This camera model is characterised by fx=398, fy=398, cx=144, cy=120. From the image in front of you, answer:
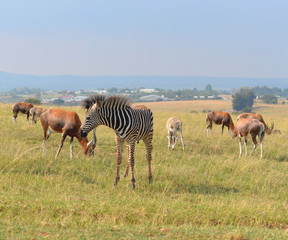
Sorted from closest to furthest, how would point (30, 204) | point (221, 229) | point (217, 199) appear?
1. point (221, 229)
2. point (30, 204)
3. point (217, 199)

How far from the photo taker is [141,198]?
28.8 feet

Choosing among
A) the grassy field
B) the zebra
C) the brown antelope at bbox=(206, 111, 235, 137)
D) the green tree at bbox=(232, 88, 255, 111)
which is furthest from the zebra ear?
the green tree at bbox=(232, 88, 255, 111)

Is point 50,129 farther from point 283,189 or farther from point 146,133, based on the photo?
point 283,189

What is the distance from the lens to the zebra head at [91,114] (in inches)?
370

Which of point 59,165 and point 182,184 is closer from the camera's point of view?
point 182,184

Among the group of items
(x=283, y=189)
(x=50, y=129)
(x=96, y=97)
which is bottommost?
(x=283, y=189)

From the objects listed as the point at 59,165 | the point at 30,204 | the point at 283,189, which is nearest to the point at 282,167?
the point at 283,189

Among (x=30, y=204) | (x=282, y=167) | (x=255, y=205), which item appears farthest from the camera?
(x=282, y=167)

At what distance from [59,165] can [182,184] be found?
3.61 meters

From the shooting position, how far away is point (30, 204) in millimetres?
7508

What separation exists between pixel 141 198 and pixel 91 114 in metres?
2.31

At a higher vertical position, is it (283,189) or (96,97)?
(96,97)

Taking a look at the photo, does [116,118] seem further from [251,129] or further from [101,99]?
[251,129]

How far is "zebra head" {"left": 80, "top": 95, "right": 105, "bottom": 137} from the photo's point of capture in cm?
941
